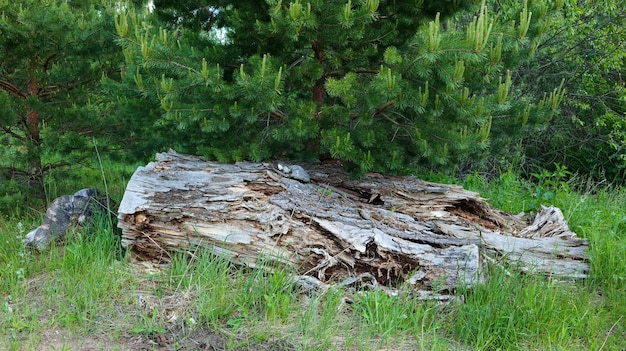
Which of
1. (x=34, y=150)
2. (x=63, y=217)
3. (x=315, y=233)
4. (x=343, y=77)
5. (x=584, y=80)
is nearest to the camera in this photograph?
(x=315, y=233)

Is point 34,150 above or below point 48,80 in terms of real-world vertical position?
below

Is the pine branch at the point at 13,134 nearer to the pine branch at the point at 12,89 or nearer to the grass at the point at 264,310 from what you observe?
the pine branch at the point at 12,89

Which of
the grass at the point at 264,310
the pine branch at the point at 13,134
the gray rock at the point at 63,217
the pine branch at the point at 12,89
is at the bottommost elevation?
the grass at the point at 264,310

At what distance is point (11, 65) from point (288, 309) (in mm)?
4630

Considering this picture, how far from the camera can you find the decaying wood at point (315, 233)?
3676 mm

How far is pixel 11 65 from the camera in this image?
5852mm

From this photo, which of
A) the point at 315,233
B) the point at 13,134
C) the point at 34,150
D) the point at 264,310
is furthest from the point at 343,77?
the point at 13,134

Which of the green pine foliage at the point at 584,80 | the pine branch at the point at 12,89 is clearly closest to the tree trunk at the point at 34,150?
the pine branch at the point at 12,89

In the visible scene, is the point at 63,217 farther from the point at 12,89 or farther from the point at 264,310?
the point at 12,89

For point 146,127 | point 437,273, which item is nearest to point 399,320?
point 437,273

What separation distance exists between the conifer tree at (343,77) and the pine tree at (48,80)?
36.5 inches

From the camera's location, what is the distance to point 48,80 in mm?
5965

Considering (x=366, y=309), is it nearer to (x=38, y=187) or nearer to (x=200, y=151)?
(x=200, y=151)

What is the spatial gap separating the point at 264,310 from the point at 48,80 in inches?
168
